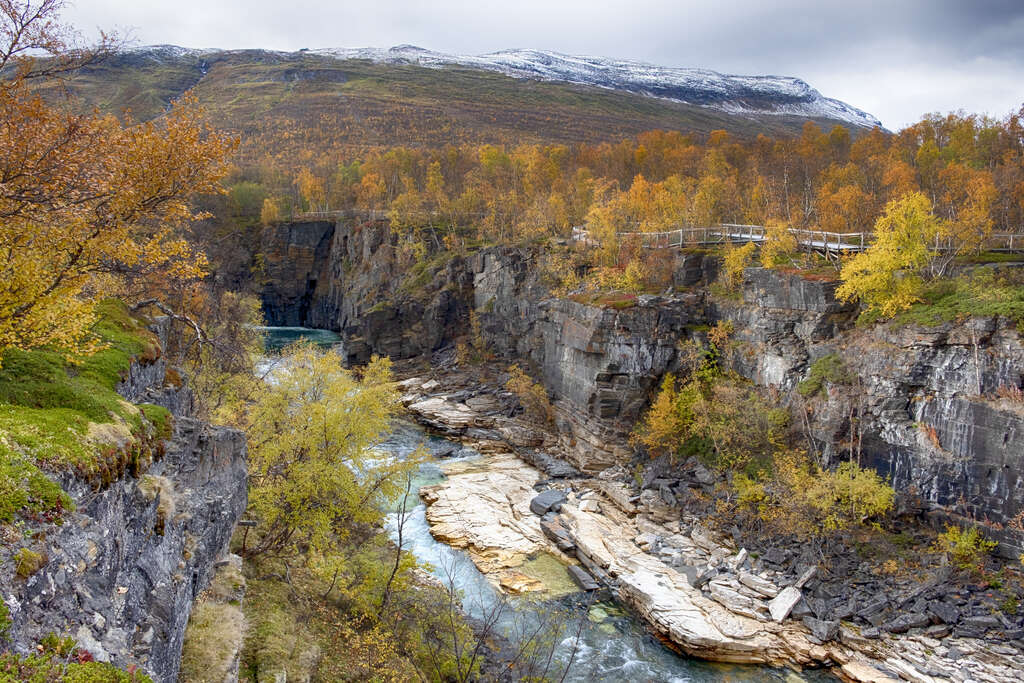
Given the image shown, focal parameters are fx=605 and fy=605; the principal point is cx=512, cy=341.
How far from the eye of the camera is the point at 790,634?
80.4 ft

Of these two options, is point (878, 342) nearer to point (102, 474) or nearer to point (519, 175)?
point (102, 474)

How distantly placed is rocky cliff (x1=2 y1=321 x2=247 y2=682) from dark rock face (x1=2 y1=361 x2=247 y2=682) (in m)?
0.02

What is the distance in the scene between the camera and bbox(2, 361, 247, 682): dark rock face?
7.49m

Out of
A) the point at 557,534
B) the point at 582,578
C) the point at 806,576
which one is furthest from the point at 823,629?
the point at 557,534

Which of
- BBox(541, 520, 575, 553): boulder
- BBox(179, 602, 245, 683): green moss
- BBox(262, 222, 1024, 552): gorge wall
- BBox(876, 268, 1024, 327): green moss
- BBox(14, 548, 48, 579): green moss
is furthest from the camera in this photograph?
BBox(541, 520, 575, 553): boulder

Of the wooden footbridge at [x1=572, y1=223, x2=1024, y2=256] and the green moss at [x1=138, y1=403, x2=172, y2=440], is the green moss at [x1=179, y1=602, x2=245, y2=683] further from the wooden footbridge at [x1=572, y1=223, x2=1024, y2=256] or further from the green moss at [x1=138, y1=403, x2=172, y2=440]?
the wooden footbridge at [x1=572, y1=223, x2=1024, y2=256]

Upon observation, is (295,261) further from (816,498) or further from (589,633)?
(816,498)

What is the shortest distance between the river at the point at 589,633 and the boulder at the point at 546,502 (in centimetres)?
602

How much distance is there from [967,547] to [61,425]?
Answer: 31635 millimetres

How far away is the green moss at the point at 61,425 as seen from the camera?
7773 millimetres

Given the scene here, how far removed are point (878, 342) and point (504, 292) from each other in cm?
3790

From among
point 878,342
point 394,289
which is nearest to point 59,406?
point 878,342

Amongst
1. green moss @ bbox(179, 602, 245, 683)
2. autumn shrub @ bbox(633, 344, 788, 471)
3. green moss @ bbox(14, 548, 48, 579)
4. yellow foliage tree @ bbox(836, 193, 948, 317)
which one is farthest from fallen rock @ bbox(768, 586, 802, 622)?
green moss @ bbox(14, 548, 48, 579)

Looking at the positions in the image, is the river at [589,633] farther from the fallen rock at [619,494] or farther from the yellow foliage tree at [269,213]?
the yellow foliage tree at [269,213]
